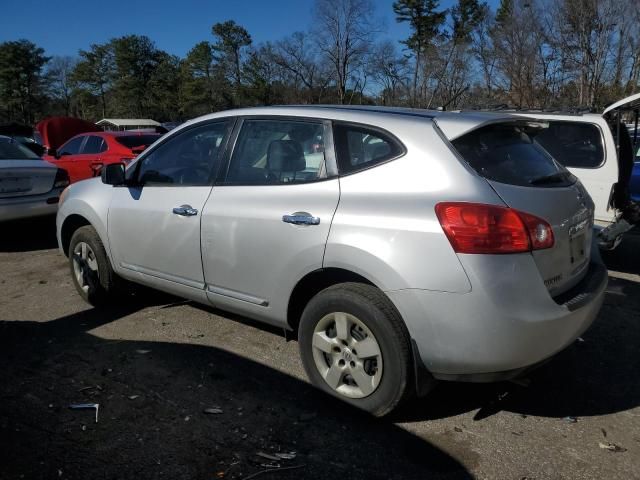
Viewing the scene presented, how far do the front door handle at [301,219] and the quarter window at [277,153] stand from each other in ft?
0.75

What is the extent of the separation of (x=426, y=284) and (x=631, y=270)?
184 inches

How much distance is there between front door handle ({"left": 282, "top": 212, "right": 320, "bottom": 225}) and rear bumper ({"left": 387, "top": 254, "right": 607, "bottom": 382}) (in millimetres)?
627

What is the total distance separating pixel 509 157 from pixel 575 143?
3865mm

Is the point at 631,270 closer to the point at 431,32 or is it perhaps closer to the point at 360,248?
the point at 360,248

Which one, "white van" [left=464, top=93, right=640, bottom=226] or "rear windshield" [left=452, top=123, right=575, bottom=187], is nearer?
"rear windshield" [left=452, top=123, right=575, bottom=187]

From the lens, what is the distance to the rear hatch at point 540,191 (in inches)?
105

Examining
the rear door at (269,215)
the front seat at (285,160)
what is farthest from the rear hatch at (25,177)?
the front seat at (285,160)

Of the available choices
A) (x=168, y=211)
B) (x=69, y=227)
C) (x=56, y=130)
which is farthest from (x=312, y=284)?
(x=56, y=130)

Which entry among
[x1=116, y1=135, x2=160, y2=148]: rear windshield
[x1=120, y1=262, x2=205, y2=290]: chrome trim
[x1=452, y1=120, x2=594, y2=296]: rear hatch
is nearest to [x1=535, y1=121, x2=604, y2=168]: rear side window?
[x1=452, y1=120, x2=594, y2=296]: rear hatch

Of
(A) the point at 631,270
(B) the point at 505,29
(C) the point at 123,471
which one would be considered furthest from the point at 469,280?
(B) the point at 505,29

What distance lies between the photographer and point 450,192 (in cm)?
261

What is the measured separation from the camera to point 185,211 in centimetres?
369

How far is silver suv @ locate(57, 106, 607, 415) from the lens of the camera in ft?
8.27

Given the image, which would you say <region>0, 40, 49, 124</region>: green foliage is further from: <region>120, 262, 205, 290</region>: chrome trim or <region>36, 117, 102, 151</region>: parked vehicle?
<region>120, 262, 205, 290</region>: chrome trim
